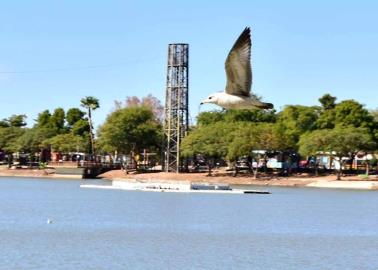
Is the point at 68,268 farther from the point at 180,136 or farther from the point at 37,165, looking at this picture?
the point at 37,165

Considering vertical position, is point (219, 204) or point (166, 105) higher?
point (166, 105)

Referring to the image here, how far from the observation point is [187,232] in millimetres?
59375

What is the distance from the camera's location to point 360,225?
6731 centimetres

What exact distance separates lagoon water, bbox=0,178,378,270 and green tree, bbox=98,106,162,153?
1692 inches

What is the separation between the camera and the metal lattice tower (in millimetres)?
133875

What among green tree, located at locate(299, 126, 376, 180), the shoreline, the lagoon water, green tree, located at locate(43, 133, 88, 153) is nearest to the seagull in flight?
the lagoon water

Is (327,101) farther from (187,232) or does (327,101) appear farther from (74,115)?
(187,232)

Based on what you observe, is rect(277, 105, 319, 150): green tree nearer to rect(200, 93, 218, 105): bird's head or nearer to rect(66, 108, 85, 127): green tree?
rect(66, 108, 85, 127): green tree

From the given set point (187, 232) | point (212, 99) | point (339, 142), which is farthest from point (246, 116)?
point (212, 99)

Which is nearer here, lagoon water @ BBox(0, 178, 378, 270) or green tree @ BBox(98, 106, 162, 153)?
lagoon water @ BBox(0, 178, 378, 270)

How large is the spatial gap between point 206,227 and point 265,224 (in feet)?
17.5

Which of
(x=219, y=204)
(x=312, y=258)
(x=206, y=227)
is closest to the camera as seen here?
(x=312, y=258)

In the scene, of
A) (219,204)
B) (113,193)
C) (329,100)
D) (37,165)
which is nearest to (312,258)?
(219,204)

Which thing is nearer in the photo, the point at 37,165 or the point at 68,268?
the point at 68,268
